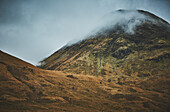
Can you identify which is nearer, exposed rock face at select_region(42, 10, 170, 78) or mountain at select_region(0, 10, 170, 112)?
mountain at select_region(0, 10, 170, 112)

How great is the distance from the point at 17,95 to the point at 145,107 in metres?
26.9

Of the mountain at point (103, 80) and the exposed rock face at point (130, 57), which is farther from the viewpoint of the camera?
the exposed rock face at point (130, 57)

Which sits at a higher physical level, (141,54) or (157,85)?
(141,54)

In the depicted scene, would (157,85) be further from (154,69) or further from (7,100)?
(7,100)

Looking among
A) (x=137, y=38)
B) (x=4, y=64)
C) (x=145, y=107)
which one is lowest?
(x=145, y=107)

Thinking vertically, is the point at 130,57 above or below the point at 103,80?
above

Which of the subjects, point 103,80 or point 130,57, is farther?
point 130,57

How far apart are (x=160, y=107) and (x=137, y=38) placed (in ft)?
253

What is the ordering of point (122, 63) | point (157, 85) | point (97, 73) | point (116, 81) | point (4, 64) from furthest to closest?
1. point (122, 63)
2. point (97, 73)
3. point (116, 81)
4. point (157, 85)
5. point (4, 64)

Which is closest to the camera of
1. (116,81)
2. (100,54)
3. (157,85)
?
(157,85)

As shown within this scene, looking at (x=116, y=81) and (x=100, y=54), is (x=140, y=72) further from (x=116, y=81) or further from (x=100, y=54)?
(x=100, y=54)

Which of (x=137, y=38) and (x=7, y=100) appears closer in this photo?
(x=7, y=100)

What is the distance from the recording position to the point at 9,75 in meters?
23.1

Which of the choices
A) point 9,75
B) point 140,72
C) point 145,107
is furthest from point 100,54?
point 9,75
